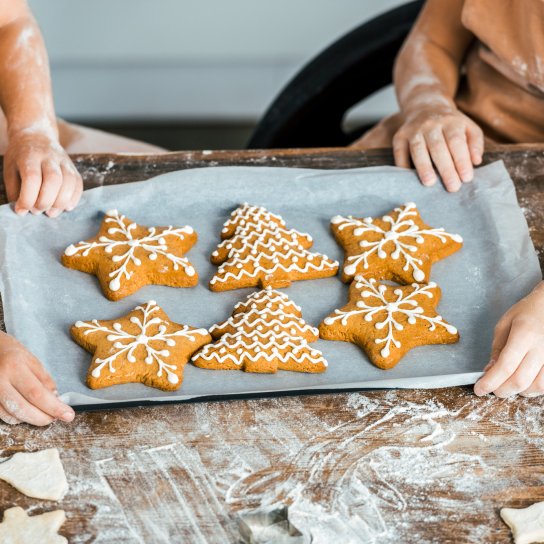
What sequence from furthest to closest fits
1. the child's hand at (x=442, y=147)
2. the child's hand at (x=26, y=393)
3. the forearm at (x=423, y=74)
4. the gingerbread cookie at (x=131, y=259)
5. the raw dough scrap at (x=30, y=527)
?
the forearm at (x=423, y=74) < the child's hand at (x=442, y=147) < the gingerbread cookie at (x=131, y=259) < the child's hand at (x=26, y=393) < the raw dough scrap at (x=30, y=527)

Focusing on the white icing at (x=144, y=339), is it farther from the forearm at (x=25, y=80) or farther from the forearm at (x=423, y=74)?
the forearm at (x=423, y=74)

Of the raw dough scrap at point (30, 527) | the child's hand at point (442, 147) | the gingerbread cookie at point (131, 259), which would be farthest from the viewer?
the child's hand at point (442, 147)

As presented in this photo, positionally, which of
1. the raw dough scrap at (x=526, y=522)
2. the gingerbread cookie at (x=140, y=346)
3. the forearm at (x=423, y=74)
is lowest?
the gingerbread cookie at (x=140, y=346)

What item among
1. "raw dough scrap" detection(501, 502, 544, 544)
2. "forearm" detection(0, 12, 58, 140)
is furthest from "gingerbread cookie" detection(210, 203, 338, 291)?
"raw dough scrap" detection(501, 502, 544, 544)

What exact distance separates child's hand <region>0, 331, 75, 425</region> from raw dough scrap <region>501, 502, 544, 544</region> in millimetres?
572

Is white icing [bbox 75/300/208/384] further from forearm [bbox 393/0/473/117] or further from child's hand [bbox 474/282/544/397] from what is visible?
forearm [bbox 393/0/473/117]

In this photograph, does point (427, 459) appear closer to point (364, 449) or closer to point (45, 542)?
point (364, 449)

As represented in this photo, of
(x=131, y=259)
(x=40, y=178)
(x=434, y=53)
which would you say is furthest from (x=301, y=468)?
(x=434, y=53)

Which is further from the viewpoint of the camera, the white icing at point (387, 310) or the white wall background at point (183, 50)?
the white wall background at point (183, 50)

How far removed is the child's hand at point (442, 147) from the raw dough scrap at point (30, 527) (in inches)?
34.9

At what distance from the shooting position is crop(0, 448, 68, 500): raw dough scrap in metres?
1.01

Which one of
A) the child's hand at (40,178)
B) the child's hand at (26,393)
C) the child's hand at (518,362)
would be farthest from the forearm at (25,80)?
the child's hand at (518,362)

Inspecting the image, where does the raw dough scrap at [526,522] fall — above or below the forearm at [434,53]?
below

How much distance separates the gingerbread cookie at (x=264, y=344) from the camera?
1.19 metres
